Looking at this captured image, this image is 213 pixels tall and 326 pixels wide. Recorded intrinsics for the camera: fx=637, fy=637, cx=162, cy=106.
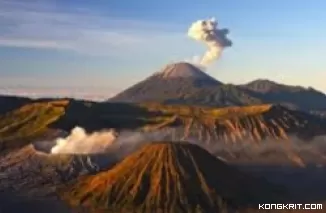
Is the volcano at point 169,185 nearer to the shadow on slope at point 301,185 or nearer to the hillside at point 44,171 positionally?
the shadow on slope at point 301,185

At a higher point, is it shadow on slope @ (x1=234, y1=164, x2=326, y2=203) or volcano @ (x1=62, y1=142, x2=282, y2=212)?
volcano @ (x1=62, y1=142, x2=282, y2=212)

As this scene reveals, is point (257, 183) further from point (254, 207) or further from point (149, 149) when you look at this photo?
point (149, 149)

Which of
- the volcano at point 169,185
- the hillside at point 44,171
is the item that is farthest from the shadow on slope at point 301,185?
the hillside at point 44,171

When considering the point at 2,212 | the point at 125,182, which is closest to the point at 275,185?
the point at 125,182

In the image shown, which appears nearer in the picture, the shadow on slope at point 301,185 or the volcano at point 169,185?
the volcano at point 169,185

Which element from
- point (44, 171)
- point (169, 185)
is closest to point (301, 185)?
point (169, 185)

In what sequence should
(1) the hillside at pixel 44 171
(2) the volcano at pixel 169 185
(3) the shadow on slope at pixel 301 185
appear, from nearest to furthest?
(2) the volcano at pixel 169 185 < (3) the shadow on slope at pixel 301 185 < (1) the hillside at pixel 44 171

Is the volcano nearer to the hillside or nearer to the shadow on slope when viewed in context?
the shadow on slope

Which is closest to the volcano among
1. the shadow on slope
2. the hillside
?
the shadow on slope

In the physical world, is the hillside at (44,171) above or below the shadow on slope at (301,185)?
above
